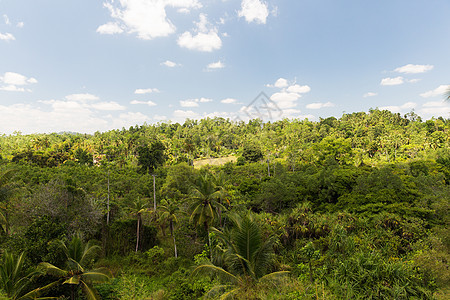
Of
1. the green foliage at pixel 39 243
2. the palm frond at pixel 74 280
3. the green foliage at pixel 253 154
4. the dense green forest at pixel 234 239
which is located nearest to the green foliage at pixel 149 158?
the dense green forest at pixel 234 239

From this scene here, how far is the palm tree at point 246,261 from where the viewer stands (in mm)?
11281

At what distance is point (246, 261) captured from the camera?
447 inches

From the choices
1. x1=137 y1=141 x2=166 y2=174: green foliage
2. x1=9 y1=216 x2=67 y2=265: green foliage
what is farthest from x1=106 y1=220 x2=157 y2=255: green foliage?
x1=137 y1=141 x2=166 y2=174: green foliage

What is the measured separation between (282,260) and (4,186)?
24.9 m

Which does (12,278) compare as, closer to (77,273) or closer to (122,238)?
(77,273)

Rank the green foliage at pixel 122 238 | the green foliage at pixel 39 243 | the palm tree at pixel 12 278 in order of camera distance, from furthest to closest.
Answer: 1. the green foliage at pixel 122 238
2. the green foliage at pixel 39 243
3. the palm tree at pixel 12 278

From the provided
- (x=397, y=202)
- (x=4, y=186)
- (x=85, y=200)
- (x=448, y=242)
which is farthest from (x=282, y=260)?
(x=4, y=186)

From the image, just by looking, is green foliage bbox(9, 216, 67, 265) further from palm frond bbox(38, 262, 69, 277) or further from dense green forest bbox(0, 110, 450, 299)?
palm frond bbox(38, 262, 69, 277)

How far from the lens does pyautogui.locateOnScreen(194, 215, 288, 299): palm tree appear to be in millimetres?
11281

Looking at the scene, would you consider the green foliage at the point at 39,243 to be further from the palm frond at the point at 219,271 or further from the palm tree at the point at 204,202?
the palm frond at the point at 219,271

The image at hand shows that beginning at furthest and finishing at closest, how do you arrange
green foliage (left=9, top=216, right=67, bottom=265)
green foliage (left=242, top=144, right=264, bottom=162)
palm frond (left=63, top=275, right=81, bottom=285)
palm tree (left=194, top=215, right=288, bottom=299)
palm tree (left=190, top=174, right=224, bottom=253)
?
green foliage (left=242, top=144, right=264, bottom=162)
palm tree (left=190, top=174, right=224, bottom=253)
green foliage (left=9, top=216, right=67, bottom=265)
palm frond (left=63, top=275, right=81, bottom=285)
palm tree (left=194, top=215, right=288, bottom=299)

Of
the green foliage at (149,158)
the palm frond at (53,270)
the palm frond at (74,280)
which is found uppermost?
the green foliage at (149,158)

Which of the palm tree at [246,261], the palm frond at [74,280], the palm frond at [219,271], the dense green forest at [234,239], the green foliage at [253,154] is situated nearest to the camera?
the palm tree at [246,261]

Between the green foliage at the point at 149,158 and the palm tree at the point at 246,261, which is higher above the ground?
the green foliage at the point at 149,158
